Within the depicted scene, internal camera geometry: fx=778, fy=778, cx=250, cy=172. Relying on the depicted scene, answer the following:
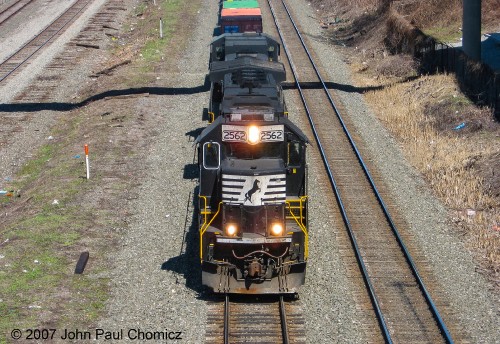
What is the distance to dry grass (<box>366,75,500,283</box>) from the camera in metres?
20.8

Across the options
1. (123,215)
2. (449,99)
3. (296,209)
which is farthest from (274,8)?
(296,209)

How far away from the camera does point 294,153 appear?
17.1 meters

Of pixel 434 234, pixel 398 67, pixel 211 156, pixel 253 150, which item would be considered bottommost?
pixel 434 234

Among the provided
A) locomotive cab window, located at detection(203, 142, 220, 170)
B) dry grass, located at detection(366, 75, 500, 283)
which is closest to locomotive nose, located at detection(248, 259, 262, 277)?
locomotive cab window, located at detection(203, 142, 220, 170)

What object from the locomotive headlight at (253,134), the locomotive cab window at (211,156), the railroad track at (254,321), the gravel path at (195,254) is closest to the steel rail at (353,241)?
the gravel path at (195,254)

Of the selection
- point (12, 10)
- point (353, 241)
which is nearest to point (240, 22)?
point (353, 241)

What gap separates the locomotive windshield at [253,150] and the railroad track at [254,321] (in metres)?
3.08

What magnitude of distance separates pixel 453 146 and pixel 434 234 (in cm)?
682

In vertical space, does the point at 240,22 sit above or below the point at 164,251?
above

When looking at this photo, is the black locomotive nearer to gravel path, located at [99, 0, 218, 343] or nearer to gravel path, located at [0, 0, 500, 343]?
gravel path, located at [0, 0, 500, 343]

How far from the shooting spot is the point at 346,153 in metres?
26.3

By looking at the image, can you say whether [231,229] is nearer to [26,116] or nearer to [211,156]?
[211,156]

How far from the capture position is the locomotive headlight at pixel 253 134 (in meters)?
16.6

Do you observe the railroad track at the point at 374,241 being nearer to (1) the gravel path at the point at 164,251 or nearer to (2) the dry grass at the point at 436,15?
(1) the gravel path at the point at 164,251
